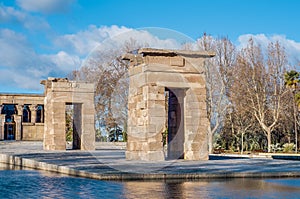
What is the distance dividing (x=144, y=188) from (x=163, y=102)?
8.67 meters

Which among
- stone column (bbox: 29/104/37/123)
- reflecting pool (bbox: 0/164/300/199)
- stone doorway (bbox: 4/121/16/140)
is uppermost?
stone column (bbox: 29/104/37/123)

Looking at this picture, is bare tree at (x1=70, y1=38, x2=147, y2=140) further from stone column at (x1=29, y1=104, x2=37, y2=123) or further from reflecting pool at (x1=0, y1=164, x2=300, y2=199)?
stone column at (x1=29, y1=104, x2=37, y2=123)

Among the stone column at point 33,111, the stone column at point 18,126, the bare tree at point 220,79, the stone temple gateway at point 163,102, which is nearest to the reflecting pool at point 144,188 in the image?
the stone temple gateway at point 163,102

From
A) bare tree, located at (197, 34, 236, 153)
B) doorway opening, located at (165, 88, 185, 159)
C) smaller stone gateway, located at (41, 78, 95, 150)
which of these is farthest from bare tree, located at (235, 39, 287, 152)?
doorway opening, located at (165, 88, 185, 159)

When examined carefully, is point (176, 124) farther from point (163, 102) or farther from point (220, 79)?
point (220, 79)

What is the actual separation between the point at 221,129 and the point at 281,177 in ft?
90.4

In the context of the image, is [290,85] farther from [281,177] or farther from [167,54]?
[281,177]

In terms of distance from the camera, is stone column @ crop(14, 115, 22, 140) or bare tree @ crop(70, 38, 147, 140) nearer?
bare tree @ crop(70, 38, 147, 140)

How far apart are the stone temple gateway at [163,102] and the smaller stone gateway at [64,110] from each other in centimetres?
1048

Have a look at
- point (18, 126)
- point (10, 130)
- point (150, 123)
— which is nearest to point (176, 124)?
point (150, 123)

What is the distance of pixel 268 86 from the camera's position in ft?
133

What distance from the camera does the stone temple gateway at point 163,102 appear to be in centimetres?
1925

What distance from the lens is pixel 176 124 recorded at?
21.3 meters

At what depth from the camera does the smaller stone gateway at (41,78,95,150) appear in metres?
30.7
